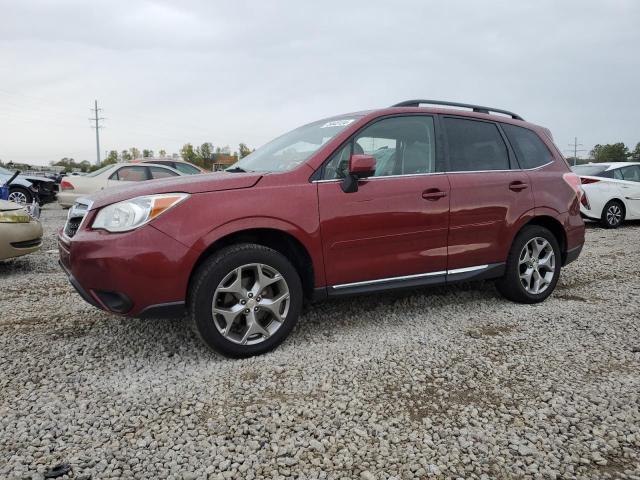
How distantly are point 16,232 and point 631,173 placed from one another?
38.6 feet

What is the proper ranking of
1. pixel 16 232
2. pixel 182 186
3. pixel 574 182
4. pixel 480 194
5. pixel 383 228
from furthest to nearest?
pixel 16 232 → pixel 574 182 → pixel 480 194 → pixel 383 228 → pixel 182 186

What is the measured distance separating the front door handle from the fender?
38.2 inches

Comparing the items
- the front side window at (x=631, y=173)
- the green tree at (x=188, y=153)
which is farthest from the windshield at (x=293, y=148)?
the green tree at (x=188, y=153)

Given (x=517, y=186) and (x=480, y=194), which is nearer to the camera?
(x=480, y=194)

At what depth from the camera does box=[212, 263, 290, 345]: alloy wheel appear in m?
2.98

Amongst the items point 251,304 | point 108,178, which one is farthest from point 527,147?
point 108,178

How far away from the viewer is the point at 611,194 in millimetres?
10156

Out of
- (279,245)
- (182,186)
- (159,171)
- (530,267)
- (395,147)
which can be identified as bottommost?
(530,267)

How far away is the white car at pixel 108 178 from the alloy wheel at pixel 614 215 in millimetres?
9564

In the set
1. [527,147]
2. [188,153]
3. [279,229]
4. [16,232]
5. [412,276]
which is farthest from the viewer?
[188,153]

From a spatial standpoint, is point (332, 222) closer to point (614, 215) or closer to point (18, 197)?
point (614, 215)

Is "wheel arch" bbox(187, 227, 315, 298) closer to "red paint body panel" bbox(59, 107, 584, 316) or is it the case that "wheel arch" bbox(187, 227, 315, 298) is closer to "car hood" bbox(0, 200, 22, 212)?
"red paint body panel" bbox(59, 107, 584, 316)

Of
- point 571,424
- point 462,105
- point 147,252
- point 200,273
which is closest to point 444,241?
point 462,105

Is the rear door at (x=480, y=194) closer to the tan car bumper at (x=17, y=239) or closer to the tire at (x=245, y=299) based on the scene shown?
the tire at (x=245, y=299)
